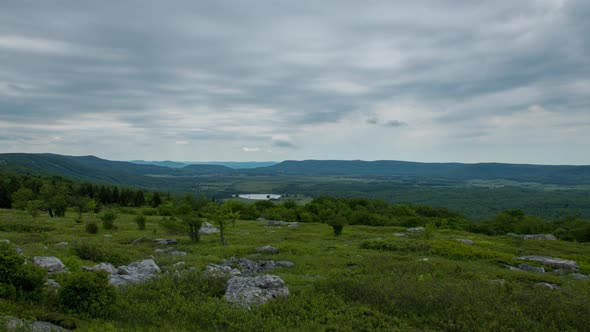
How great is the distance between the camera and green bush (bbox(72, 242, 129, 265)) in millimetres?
19828

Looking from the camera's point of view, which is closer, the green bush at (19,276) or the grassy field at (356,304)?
the grassy field at (356,304)

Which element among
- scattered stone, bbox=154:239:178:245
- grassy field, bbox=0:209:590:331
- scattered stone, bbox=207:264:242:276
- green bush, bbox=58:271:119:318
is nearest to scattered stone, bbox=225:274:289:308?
grassy field, bbox=0:209:590:331

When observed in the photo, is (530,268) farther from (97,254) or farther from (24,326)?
(97,254)

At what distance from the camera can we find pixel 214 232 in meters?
37.9

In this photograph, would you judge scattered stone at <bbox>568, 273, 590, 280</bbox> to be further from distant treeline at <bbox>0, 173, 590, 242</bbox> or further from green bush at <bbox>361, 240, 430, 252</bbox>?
distant treeline at <bbox>0, 173, 590, 242</bbox>

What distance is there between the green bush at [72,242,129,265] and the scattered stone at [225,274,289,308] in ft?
30.1

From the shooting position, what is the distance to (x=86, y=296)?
417 inches

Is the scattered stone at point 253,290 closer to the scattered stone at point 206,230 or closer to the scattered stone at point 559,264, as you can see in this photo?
the scattered stone at point 559,264

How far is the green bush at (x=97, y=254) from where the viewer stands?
1983cm

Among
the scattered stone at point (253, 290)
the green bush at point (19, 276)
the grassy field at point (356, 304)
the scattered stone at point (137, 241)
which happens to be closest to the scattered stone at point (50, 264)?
the grassy field at point (356, 304)

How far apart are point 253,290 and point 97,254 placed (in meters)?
11.8

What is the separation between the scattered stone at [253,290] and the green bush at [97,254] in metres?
9.17

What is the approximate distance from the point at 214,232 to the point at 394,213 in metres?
55.5

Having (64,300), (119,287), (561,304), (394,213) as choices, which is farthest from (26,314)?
(394,213)
